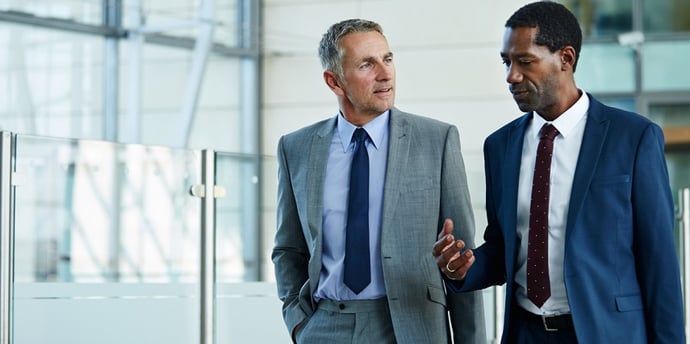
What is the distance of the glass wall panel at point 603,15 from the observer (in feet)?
32.1

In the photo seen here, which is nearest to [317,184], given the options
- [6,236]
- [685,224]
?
[6,236]

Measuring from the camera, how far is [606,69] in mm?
9758

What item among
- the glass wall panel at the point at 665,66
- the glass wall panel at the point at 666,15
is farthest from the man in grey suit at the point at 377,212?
the glass wall panel at the point at 666,15

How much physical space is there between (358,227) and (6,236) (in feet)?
5.18

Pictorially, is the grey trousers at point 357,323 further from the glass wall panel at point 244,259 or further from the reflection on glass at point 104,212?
the glass wall panel at point 244,259

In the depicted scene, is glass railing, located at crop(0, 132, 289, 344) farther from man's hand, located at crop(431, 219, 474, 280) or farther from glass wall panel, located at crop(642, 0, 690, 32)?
glass wall panel, located at crop(642, 0, 690, 32)

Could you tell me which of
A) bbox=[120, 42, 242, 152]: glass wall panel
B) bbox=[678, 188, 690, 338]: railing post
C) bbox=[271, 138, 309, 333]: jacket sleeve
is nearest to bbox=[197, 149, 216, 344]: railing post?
bbox=[271, 138, 309, 333]: jacket sleeve

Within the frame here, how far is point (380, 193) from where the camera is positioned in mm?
2928

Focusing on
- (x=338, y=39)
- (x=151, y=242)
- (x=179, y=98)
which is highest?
(x=179, y=98)

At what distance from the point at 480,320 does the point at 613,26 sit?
7289mm

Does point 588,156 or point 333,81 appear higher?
point 333,81

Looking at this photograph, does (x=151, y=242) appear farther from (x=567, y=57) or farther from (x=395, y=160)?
(x=567, y=57)

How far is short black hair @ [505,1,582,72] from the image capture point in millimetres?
2518

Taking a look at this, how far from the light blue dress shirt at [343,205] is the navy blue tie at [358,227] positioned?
0.05 feet
